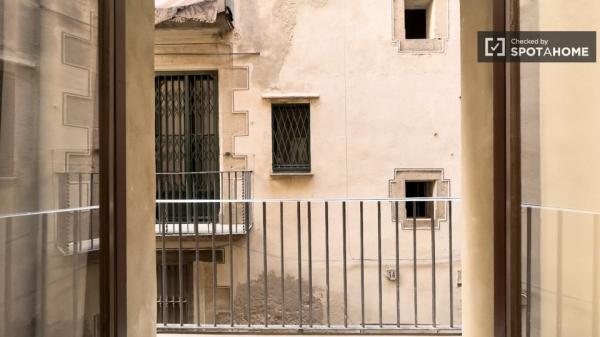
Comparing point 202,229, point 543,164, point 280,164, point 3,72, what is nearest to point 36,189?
point 3,72

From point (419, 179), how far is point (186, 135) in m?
4.01

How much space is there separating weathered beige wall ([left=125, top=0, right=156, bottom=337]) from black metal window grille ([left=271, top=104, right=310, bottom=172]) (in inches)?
225

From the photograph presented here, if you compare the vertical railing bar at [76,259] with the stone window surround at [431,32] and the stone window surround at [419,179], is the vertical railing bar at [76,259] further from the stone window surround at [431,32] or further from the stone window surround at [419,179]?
the stone window surround at [431,32]

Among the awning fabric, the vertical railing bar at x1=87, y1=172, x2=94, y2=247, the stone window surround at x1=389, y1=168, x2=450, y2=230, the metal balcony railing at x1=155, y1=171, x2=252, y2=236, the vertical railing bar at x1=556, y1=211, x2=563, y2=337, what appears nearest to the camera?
the vertical railing bar at x1=556, y1=211, x2=563, y2=337

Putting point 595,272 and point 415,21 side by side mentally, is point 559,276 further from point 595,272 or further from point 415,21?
point 415,21

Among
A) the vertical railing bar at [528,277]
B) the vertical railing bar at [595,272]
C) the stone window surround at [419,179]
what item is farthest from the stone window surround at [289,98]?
the vertical railing bar at [595,272]

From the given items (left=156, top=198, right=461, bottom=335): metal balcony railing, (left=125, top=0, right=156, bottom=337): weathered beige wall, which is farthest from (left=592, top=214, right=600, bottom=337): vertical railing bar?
(left=156, top=198, right=461, bottom=335): metal balcony railing

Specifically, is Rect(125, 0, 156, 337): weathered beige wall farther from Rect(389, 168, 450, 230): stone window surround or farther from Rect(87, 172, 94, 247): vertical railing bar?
Rect(389, 168, 450, 230): stone window surround

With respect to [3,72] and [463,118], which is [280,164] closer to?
[463,118]

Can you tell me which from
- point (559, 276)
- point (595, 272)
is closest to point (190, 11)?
point (559, 276)

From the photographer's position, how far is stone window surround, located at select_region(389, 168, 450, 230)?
770 centimetres

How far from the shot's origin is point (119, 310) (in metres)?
1.82

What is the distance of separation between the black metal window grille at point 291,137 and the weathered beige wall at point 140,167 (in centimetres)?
572

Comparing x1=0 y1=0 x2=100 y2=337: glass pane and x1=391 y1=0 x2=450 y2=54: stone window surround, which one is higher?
x1=391 y1=0 x2=450 y2=54: stone window surround
